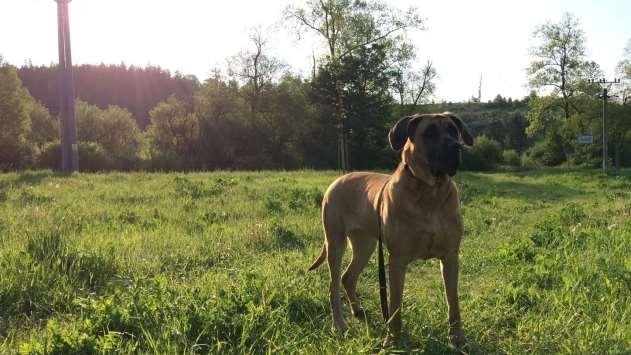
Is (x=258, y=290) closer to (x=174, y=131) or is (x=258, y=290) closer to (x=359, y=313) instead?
(x=359, y=313)

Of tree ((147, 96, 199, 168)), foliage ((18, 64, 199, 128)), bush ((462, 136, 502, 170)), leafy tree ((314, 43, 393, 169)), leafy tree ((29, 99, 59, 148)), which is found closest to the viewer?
leafy tree ((314, 43, 393, 169))

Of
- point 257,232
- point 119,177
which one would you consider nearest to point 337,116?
point 119,177

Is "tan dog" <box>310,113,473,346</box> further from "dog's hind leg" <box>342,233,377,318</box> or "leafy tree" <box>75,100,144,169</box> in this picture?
"leafy tree" <box>75,100,144,169</box>

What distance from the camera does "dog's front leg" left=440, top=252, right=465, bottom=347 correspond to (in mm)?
3965

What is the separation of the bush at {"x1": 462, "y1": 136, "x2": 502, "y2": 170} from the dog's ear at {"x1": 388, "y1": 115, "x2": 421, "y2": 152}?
42.3 meters

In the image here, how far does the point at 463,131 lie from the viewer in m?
4.16

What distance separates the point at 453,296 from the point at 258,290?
1.80m

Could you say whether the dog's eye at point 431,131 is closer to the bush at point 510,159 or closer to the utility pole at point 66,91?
the utility pole at point 66,91

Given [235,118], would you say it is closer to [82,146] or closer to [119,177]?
[82,146]

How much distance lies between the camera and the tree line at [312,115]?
3534 cm

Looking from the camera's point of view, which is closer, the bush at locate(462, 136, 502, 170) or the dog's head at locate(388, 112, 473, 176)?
the dog's head at locate(388, 112, 473, 176)

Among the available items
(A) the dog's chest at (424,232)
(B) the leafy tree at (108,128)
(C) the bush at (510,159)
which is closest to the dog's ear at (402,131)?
(A) the dog's chest at (424,232)

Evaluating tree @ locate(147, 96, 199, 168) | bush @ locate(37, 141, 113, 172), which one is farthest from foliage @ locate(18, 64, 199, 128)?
bush @ locate(37, 141, 113, 172)

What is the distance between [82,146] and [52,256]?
2872 cm
